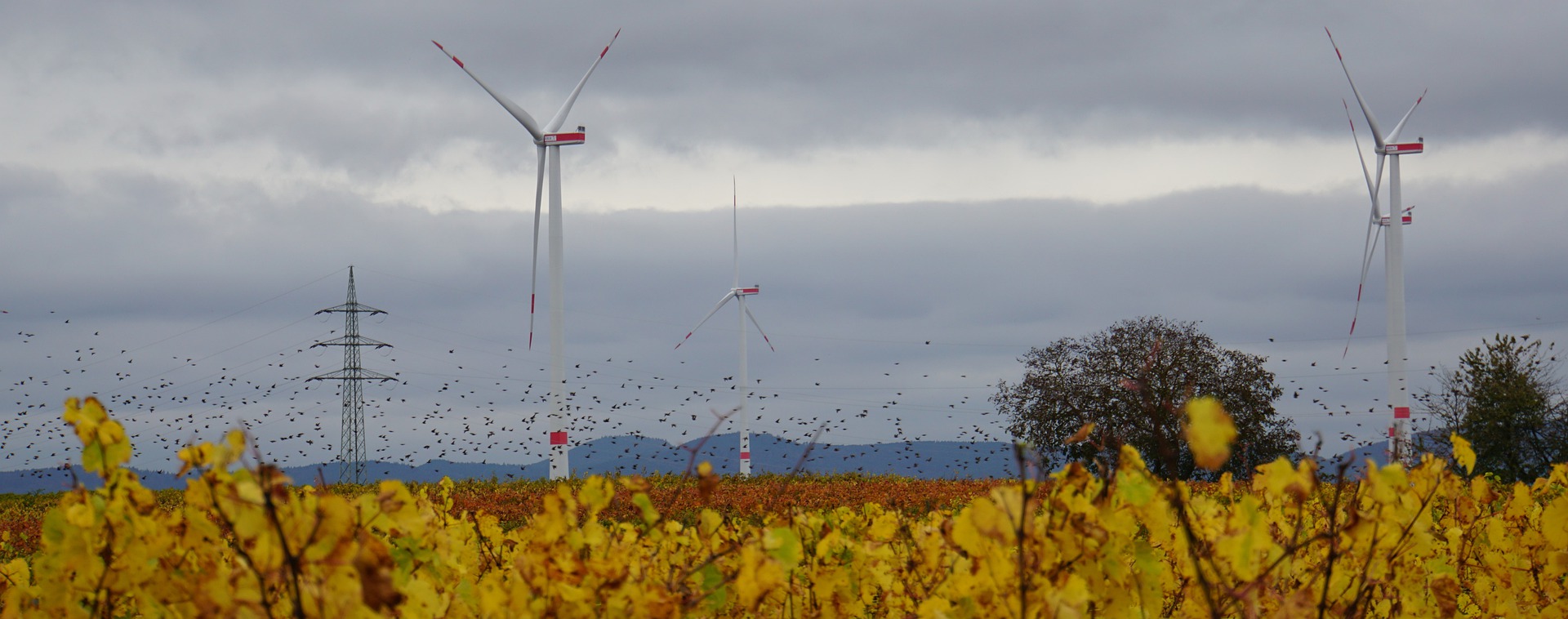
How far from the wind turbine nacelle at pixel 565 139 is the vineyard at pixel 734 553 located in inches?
→ 842

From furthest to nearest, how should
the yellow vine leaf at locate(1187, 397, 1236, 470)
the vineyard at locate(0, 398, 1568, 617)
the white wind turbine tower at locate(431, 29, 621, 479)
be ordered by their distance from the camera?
the white wind turbine tower at locate(431, 29, 621, 479) → the vineyard at locate(0, 398, 1568, 617) → the yellow vine leaf at locate(1187, 397, 1236, 470)

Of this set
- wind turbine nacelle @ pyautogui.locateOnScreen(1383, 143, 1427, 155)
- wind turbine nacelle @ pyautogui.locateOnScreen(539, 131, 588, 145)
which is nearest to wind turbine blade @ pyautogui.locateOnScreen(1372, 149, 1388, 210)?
wind turbine nacelle @ pyautogui.locateOnScreen(1383, 143, 1427, 155)

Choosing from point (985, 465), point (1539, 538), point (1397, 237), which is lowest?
point (985, 465)

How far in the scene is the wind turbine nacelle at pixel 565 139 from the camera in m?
24.0

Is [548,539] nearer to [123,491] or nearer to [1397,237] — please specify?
[123,491]

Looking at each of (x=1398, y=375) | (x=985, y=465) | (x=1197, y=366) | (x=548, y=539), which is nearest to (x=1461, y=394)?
(x=1398, y=375)

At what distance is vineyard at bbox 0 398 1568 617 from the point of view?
1.51m

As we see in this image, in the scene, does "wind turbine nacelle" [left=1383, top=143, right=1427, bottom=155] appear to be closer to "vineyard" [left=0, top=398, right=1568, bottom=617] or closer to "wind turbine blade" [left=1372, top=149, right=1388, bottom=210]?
"wind turbine blade" [left=1372, top=149, right=1388, bottom=210]

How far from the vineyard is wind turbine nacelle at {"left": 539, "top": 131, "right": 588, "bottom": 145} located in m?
21.4

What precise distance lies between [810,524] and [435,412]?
23.2 m

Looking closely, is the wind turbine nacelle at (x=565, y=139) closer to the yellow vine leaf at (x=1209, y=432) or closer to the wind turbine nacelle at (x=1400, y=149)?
the wind turbine nacelle at (x=1400, y=149)

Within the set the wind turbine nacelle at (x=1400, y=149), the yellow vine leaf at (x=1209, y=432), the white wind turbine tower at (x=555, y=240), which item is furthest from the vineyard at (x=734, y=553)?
the wind turbine nacelle at (x=1400, y=149)

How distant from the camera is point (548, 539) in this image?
1.91m

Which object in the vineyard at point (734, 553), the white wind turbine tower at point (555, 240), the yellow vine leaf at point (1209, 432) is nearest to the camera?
the yellow vine leaf at point (1209, 432)
